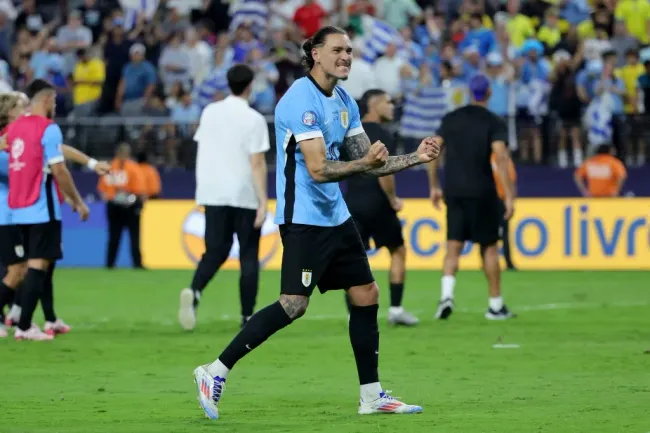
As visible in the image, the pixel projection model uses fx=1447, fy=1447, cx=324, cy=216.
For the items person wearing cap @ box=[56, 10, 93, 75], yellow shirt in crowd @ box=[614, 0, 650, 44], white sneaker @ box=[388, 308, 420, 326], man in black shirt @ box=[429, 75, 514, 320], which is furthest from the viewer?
person wearing cap @ box=[56, 10, 93, 75]

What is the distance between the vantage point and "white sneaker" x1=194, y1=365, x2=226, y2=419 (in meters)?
8.45

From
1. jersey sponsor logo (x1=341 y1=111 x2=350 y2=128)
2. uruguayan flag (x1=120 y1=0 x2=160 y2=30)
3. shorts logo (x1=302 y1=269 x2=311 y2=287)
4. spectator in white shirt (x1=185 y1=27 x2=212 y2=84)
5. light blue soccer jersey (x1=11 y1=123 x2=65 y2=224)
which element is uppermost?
uruguayan flag (x1=120 y1=0 x2=160 y2=30)

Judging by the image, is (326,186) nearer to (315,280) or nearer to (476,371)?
(315,280)

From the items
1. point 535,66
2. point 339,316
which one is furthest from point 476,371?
point 535,66

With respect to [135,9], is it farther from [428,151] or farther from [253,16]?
[428,151]

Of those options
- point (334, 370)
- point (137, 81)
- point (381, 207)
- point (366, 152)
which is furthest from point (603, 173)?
point (366, 152)

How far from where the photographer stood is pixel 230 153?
14062 mm

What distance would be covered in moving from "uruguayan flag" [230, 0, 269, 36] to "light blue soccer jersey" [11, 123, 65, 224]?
49.2 ft

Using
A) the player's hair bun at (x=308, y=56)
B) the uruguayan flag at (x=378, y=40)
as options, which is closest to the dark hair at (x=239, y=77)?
the player's hair bun at (x=308, y=56)

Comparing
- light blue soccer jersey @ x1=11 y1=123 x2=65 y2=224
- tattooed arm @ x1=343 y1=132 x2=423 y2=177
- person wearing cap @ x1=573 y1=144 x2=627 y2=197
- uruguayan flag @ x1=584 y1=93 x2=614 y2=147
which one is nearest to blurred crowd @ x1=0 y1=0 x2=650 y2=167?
uruguayan flag @ x1=584 y1=93 x2=614 y2=147

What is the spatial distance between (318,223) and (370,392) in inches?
41.7

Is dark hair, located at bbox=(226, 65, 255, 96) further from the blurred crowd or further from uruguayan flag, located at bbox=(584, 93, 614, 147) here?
uruguayan flag, located at bbox=(584, 93, 614, 147)

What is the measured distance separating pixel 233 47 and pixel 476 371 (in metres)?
17.0

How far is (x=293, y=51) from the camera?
2722 cm
